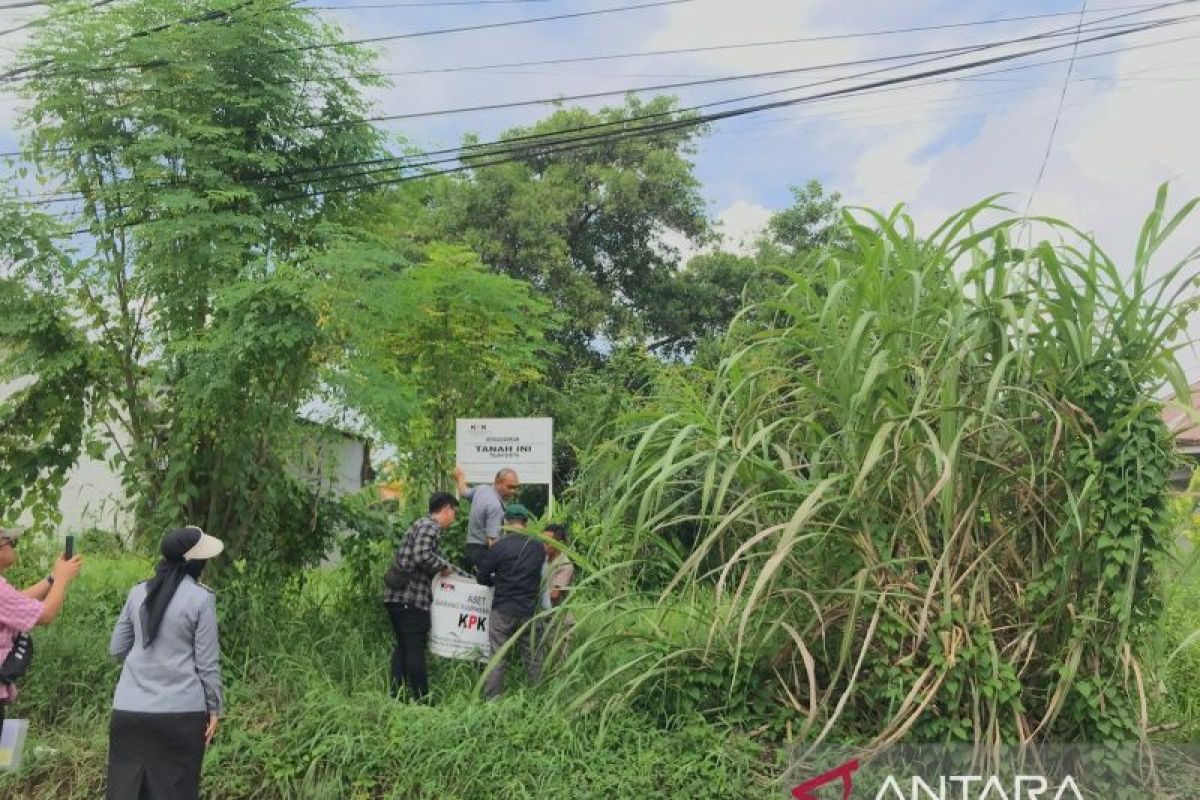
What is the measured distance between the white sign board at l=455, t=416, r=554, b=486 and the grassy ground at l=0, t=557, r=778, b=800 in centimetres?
196

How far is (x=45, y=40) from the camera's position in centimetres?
748

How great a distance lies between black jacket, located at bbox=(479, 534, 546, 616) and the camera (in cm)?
664

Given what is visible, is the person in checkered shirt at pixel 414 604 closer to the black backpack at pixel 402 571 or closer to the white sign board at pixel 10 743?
the black backpack at pixel 402 571

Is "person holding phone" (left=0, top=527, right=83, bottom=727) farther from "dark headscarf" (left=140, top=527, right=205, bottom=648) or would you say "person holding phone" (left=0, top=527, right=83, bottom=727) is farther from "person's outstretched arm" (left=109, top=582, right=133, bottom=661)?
"dark headscarf" (left=140, top=527, right=205, bottom=648)

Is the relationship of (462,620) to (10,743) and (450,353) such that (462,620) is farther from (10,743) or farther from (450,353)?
(450,353)

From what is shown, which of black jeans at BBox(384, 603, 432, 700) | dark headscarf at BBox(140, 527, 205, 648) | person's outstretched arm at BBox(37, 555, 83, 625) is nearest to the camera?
dark headscarf at BBox(140, 527, 205, 648)

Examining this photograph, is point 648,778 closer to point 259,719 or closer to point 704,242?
point 259,719

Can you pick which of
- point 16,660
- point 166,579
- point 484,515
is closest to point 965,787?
point 166,579

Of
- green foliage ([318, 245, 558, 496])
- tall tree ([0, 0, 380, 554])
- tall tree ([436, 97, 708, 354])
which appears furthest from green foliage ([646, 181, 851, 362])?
tall tree ([0, 0, 380, 554])

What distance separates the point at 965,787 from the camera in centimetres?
481

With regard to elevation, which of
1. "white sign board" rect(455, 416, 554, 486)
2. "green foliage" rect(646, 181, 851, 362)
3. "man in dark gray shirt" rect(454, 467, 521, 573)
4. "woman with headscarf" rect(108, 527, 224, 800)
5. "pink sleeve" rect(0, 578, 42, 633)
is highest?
"green foliage" rect(646, 181, 851, 362)

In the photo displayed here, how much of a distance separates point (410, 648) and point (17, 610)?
219 centimetres

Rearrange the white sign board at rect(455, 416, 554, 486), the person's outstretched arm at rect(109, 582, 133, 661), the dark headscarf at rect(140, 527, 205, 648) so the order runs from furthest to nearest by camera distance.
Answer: the white sign board at rect(455, 416, 554, 486) → the person's outstretched arm at rect(109, 582, 133, 661) → the dark headscarf at rect(140, 527, 205, 648)

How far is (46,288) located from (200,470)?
1.54 meters
